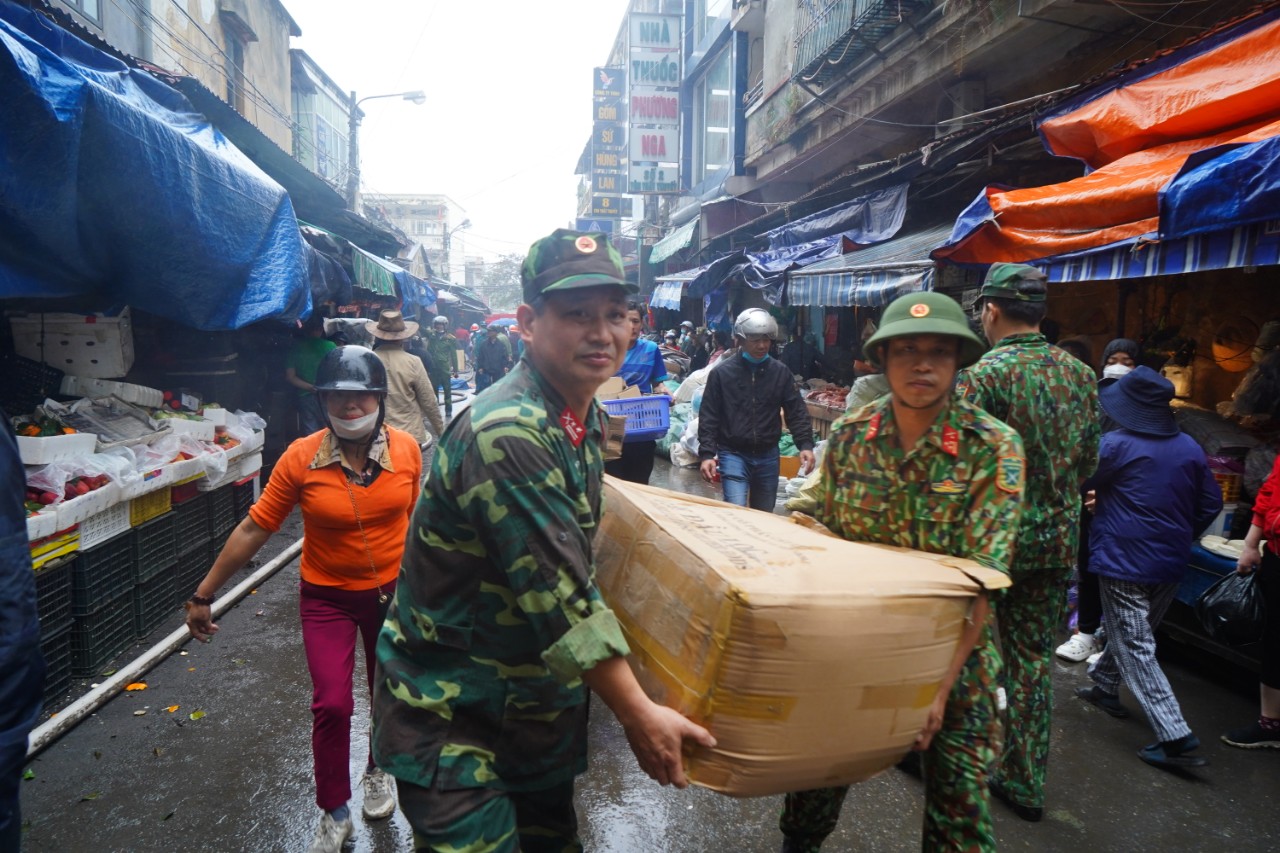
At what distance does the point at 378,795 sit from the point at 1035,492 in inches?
114

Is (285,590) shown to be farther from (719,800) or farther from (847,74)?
(847,74)

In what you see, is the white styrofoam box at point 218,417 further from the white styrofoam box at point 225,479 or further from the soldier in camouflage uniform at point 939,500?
the soldier in camouflage uniform at point 939,500

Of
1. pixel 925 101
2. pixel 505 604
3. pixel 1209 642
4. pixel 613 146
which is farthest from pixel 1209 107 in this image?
pixel 613 146

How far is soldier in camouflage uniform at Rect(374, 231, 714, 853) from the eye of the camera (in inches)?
59.3

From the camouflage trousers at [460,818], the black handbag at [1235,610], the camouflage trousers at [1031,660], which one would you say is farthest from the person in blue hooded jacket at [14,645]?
the black handbag at [1235,610]

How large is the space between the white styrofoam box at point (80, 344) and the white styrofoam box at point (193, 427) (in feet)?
1.70

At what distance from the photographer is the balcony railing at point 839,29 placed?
977cm

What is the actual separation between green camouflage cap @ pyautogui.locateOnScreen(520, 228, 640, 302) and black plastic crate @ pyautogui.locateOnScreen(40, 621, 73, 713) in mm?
3807

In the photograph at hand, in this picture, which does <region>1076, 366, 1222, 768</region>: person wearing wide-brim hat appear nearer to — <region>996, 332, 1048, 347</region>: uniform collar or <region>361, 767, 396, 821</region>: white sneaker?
<region>996, 332, 1048, 347</region>: uniform collar

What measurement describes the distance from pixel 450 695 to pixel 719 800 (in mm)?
2132

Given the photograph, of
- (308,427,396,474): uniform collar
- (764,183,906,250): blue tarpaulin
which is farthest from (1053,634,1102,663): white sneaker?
(764,183,906,250): blue tarpaulin

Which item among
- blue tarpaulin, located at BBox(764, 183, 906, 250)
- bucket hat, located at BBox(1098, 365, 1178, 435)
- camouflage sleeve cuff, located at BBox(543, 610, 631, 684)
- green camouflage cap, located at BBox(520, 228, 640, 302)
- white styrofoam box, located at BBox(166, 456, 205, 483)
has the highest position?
blue tarpaulin, located at BBox(764, 183, 906, 250)

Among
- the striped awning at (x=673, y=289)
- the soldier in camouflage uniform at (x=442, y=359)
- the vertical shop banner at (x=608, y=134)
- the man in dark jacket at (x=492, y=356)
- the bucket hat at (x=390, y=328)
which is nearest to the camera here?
the bucket hat at (x=390, y=328)

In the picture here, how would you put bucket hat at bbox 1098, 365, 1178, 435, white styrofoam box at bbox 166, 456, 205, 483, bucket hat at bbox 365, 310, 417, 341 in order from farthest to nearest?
1. bucket hat at bbox 365, 310, 417, 341
2. white styrofoam box at bbox 166, 456, 205, 483
3. bucket hat at bbox 1098, 365, 1178, 435
